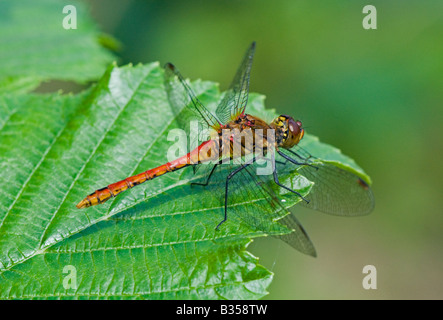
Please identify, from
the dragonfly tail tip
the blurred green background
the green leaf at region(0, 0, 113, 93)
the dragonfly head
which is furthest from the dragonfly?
the blurred green background

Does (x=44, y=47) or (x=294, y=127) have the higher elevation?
(x=44, y=47)

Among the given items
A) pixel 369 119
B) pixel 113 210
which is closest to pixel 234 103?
pixel 113 210

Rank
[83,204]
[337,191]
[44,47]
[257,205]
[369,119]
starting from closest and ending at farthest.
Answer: [83,204], [257,205], [337,191], [44,47], [369,119]

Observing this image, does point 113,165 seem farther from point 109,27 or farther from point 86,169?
point 109,27

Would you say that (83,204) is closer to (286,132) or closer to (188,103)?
(188,103)

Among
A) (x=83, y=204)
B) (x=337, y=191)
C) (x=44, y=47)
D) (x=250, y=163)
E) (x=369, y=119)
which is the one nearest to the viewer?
(x=83, y=204)

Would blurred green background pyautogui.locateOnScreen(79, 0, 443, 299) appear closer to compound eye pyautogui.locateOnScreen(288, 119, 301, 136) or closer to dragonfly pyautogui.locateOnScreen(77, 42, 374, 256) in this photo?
dragonfly pyautogui.locateOnScreen(77, 42, 374, 256)
